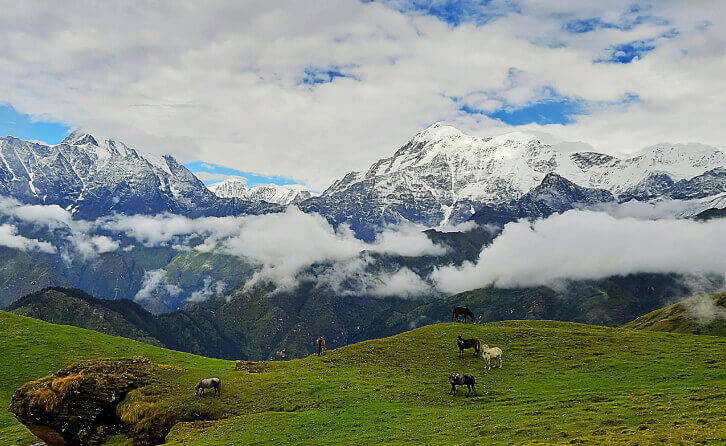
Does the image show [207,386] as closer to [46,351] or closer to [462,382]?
[462,382]

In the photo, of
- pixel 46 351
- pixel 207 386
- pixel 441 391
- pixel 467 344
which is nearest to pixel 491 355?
pixel 467 344

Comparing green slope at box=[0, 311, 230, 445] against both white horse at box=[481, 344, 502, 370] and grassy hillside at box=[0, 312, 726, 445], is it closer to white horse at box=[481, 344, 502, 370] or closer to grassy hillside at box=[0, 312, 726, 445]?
grassy hillside at box=[0, 312, 726, 445]

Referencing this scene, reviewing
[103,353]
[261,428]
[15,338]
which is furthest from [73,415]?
[15,338]

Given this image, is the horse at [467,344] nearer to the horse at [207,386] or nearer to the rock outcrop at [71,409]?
the horse at [207,386]

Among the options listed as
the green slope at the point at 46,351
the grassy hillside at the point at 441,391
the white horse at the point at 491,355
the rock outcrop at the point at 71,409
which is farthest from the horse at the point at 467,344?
the rock outcrop at the point at 71,409

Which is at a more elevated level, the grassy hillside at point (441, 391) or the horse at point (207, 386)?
the horse at point (207, 386)

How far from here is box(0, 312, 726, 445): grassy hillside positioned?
3512cm

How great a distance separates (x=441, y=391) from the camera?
50.1 m

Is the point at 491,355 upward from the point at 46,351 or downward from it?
downward

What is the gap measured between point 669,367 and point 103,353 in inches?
2985

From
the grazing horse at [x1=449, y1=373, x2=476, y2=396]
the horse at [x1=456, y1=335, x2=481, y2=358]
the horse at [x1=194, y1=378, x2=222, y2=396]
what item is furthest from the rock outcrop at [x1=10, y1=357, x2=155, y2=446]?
the horse at [x1=456, y1=335, x2=481, y2=358]

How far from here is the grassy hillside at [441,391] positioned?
35.1 m

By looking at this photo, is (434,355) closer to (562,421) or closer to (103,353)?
(562,421)

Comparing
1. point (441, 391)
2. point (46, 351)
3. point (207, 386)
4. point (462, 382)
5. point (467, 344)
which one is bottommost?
point (441, 391)
